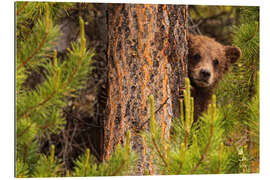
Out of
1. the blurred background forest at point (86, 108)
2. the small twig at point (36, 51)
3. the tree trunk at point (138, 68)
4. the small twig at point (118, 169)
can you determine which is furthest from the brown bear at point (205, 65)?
the small twig at point (36, 51)

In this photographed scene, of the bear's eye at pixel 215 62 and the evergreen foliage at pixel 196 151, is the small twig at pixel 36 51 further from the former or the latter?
the bear's eye at pixel 215 62

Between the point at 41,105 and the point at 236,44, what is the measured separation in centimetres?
208

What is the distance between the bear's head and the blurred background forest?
11cm

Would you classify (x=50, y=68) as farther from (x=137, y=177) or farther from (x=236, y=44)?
(x=236, y=44)

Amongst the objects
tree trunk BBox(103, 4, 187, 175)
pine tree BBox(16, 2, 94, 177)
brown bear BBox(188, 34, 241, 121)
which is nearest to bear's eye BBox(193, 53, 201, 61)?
brown bear BBox(188, 34, 241, 121)

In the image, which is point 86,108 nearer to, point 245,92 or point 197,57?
point 197,57

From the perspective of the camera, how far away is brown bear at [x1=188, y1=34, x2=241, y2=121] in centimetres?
353

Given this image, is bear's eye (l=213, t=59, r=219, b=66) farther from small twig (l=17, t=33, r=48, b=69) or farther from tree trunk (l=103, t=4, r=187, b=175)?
small twig (l=17, t=33, r=48, b=69)

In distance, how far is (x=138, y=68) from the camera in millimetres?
2572

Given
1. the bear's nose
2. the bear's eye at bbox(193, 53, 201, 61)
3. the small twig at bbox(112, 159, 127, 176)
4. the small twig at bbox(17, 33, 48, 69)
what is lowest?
the small twig at bbox(112, 159, 127, 176)

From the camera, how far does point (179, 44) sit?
8.90 feet

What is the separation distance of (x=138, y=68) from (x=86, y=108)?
6.18 feet
